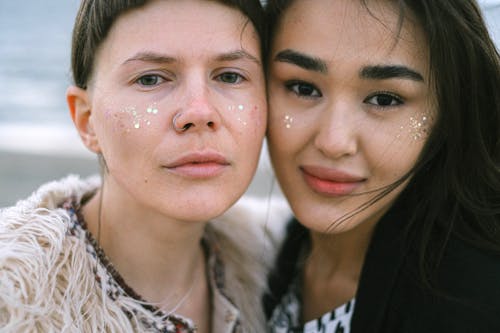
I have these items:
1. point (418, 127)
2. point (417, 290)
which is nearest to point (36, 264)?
point (417, 290)

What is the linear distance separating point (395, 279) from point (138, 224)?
986 mm

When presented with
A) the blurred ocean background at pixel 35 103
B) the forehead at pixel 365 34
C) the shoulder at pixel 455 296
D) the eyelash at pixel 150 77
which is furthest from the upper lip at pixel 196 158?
the blurred ocean background at pixel 35 103

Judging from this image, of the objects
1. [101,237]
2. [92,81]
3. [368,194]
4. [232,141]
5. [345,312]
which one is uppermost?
[92,81]

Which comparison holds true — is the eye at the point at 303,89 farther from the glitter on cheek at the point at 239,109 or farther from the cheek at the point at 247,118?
the glitter on cheek at the point at 239,109

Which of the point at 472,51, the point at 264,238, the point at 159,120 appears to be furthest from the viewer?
the point at 264,238

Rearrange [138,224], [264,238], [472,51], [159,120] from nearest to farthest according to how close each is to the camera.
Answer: [159,120]
[472,51]
[138,224]
[264,238]

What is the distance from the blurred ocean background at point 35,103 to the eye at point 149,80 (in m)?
1.05

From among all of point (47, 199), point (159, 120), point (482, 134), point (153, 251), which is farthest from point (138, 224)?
point (482, 134)

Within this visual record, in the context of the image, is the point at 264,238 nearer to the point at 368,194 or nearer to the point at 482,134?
the point at 368,194

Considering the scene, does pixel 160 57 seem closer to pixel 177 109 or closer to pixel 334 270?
pixel 177 109

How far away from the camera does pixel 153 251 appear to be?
2.19 meters

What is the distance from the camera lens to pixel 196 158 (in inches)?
72.7

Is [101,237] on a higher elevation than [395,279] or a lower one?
higher

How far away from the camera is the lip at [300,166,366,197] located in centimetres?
204
